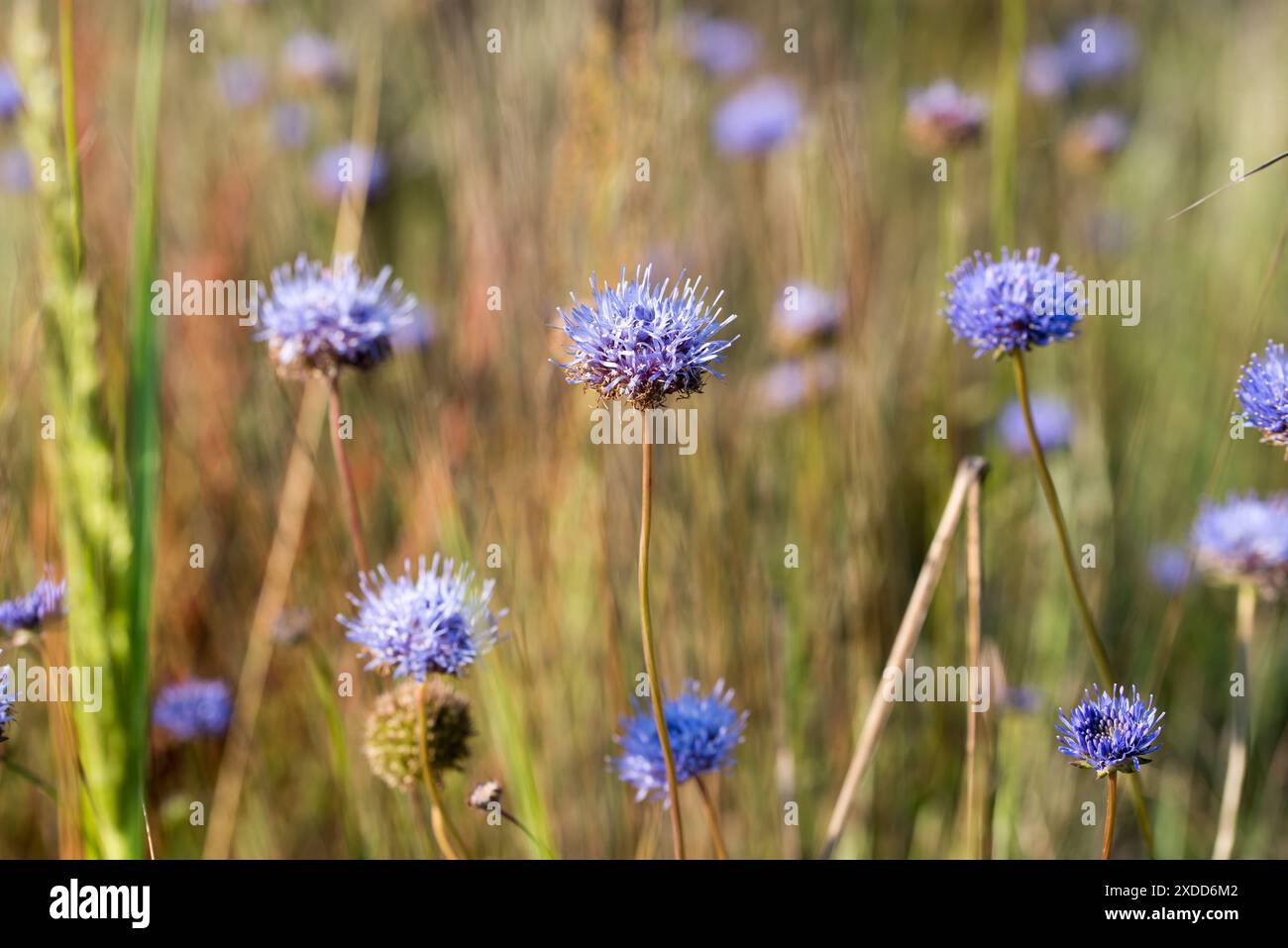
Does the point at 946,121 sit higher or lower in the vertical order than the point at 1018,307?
higher

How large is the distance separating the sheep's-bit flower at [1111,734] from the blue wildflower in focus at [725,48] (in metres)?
2.77

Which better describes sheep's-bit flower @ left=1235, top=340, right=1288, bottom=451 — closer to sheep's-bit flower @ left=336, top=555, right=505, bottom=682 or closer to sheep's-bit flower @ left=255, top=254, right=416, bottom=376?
sheep's-bit flower @ left=336, top=555, right=505, bottom=682

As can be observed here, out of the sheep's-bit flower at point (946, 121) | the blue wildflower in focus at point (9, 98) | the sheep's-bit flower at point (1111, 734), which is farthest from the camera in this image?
the blue wildflower in focus at point (9, 98)

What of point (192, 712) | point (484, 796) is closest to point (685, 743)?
point (484, 796)

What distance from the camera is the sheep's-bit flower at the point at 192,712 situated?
71.4 inches

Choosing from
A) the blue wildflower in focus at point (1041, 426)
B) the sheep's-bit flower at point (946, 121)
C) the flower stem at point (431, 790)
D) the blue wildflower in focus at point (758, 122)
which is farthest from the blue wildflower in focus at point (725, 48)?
the flower stem at point (431, 790)

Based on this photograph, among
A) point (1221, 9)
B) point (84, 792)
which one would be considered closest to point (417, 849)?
point (84, 792)

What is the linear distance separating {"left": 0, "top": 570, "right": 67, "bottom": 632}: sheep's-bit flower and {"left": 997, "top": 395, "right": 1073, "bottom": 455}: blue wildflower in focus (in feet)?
6.18

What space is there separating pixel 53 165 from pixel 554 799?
117cm

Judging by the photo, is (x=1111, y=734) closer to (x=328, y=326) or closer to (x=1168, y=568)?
(x=328, y=326)

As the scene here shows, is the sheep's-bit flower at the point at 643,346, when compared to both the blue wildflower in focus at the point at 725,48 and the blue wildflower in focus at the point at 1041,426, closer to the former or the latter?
the blue wildflower in focus at the point at 1041,426

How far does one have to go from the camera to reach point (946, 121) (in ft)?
7.19

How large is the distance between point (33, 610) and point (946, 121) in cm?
178
